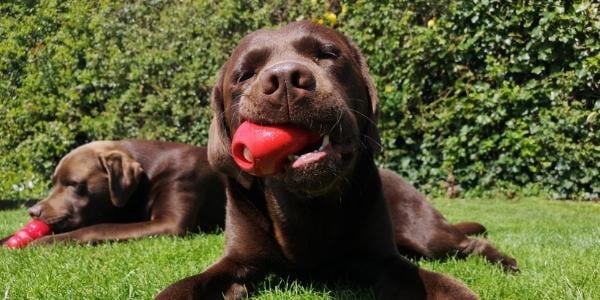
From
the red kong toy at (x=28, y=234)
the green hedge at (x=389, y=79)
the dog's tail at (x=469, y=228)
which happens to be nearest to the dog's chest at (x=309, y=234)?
the dog's tail at (x=469, y=228)

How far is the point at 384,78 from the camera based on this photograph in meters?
8.40

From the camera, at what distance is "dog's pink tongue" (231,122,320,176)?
94.1 inches

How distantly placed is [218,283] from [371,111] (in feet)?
3.70

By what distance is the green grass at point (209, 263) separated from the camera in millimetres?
2820

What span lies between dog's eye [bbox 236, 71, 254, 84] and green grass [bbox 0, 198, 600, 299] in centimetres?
98

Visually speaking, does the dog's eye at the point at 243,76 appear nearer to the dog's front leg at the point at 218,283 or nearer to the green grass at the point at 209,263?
the dog's front leg at the point at 218,283

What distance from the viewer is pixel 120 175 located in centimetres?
524

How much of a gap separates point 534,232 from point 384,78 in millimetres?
3475

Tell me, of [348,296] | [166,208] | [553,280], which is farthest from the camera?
[166,208]

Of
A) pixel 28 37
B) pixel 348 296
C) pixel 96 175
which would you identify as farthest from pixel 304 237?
pixel 28 37

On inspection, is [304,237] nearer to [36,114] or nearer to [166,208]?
[166,208]

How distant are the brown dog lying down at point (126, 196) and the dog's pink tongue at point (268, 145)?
2.80 meters

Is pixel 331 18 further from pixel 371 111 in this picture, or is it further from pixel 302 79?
pixel 302 79

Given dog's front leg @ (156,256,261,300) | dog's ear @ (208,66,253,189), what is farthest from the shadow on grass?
dog's front leg @ (156,256,261,300)
